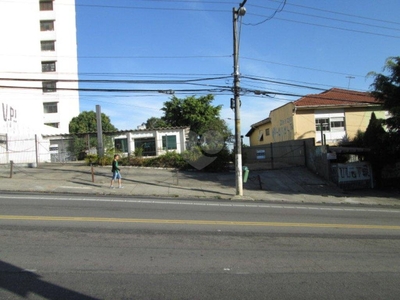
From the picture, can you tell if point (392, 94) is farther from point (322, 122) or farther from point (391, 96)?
point (322, 122)

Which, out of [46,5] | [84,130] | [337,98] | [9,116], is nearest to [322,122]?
[337,98]

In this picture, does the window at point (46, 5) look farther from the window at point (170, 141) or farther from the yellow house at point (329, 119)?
the yellow house at point (329, 119)

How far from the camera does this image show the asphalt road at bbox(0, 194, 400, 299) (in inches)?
169

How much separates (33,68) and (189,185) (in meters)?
21.6

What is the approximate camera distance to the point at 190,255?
5.68 m

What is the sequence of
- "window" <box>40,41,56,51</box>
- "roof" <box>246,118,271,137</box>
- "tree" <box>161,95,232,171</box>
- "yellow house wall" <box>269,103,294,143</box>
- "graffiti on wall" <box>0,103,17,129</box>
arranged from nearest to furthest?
"graffiti on wall" <box>0,103,17,129</box> < "yellow house wall" <box>269,103,294,143</box> < "roof" <box>246,118,271,137</box> < "tree" <box>161,95,232,171</box> < "window" <box>40,41,56,51</box>

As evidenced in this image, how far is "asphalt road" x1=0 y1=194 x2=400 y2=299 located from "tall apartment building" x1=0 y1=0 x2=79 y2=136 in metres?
8.30

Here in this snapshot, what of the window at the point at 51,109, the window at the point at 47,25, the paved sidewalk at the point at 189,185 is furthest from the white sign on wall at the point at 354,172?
the window at the point at 47,25

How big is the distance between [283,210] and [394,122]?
906 centimetres

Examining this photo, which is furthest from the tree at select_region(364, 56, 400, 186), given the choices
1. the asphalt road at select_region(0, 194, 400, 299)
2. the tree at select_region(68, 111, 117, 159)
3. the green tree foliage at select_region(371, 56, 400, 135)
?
the tree at select_region(68, 111, 117, 159)

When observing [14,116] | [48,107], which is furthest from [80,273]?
[48,107]

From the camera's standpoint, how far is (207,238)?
682cm

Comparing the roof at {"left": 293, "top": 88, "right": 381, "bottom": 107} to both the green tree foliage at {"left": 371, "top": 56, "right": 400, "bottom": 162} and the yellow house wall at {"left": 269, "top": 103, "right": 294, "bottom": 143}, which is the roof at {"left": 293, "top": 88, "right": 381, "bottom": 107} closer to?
the yellow house wall at {"left": 269, "top": 103, "right": 294, "bottom": 143}

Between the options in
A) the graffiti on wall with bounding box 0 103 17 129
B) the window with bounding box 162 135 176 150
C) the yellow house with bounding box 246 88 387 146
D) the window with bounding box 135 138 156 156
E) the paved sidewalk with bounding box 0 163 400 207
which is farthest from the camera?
the window with bounding box 162 135 176 150
